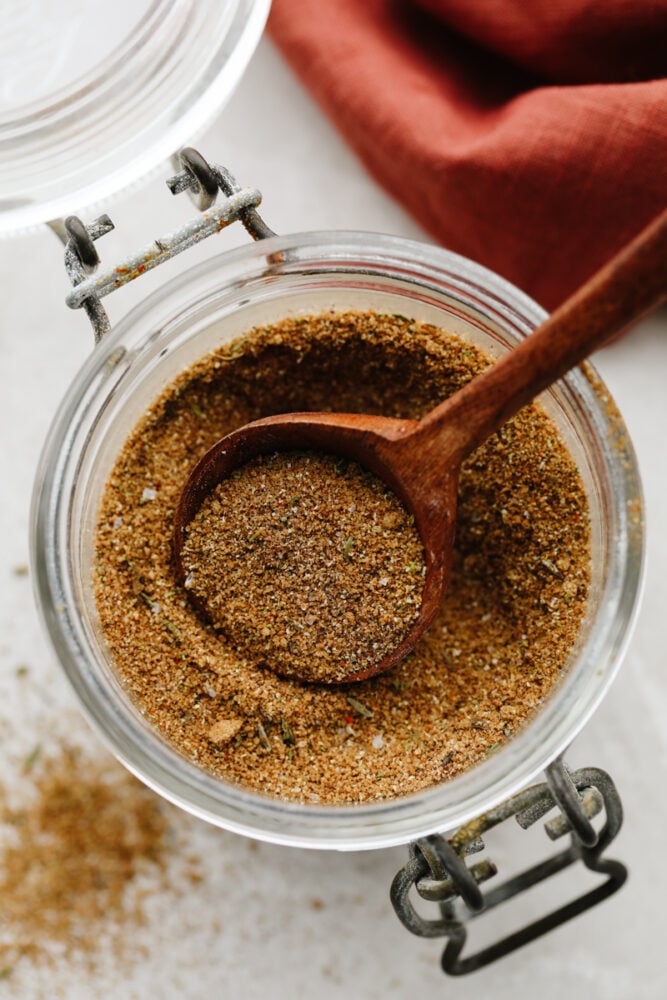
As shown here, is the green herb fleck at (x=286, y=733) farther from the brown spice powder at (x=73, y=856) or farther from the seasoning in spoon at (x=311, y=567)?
the brown spice powder at (x=73, y=856)

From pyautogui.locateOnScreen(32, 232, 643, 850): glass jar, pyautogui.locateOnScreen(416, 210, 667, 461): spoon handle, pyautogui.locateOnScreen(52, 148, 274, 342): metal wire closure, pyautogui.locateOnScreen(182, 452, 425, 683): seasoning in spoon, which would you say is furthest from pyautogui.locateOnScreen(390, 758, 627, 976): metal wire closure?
pyautogui.locateOnScreen(52, 148, 274, 342): metal wire closure

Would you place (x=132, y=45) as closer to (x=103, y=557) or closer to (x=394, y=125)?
(x=394, y=125)

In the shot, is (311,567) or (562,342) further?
(311,567)

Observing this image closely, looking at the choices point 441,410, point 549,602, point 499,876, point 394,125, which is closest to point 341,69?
point 394,125

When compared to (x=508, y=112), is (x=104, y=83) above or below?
above

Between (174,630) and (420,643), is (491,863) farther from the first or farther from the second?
(174,630)

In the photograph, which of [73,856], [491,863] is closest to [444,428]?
[491,863]
